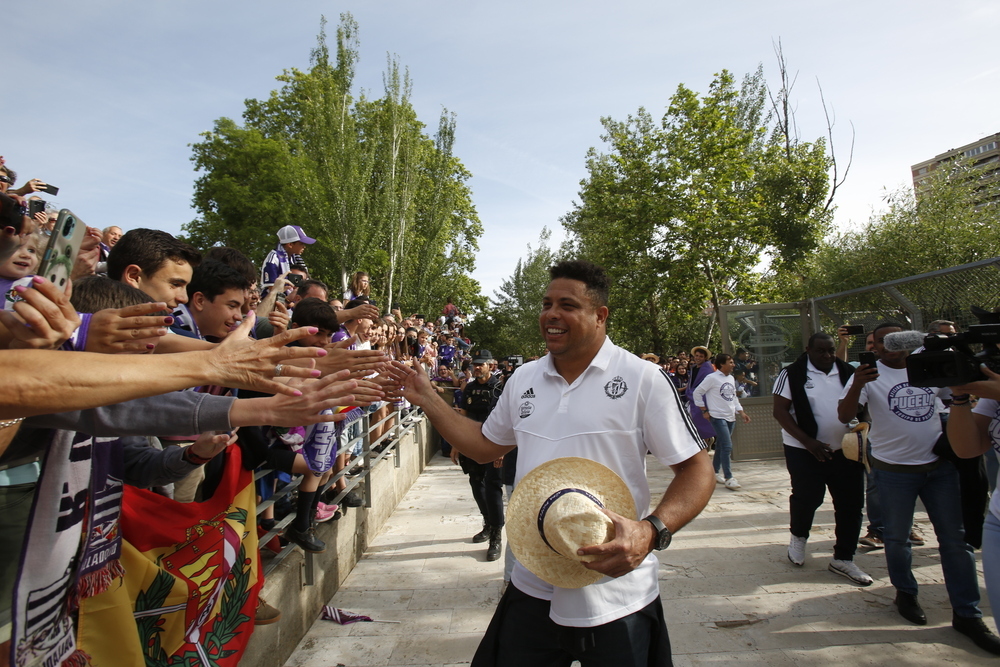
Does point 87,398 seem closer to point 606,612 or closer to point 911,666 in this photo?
point 606,612

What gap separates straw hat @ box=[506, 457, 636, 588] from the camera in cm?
188

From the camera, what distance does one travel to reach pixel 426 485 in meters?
9.66

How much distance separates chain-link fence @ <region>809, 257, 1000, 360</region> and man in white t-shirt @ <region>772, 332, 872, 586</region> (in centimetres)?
132

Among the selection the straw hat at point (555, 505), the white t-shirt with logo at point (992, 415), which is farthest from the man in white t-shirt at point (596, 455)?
the white t-shirt with logo at point (992, 415)

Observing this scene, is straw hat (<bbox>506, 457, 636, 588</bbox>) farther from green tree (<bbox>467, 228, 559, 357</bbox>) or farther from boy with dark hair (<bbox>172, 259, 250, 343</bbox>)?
green tree (<bbox>467, 228, 559, 357</bbox>)

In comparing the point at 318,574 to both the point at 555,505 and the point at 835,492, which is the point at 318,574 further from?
the point at 835,492

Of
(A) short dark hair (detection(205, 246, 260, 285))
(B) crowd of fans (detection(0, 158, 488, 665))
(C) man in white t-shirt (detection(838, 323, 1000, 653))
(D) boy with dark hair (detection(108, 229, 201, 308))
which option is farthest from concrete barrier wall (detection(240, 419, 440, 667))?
(C) man in white t-shirt (detection(838, 323, 1000, 653))

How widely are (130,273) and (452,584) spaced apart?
373 cm

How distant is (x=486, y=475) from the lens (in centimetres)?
600

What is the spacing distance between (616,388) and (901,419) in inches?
126

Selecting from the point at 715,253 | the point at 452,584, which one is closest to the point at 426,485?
the point at 452,584

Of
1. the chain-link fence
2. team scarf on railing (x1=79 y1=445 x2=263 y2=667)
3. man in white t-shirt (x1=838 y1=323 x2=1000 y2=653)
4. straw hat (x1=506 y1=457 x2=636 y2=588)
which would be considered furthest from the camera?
the chain-link fence

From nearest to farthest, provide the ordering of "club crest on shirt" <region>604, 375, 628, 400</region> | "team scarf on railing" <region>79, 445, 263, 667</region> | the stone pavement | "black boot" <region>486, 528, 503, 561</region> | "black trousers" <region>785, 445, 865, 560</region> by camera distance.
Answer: "team scarf on railing" <region>79, 445, 263, 667</region> < "club crest on shirt" <region>604, 375, 628, 400</region> < the stone pavement < "black trousers" <region>785, 445, 865, 560</region> < "black boot" <region>486, 528, 503, 561</region>

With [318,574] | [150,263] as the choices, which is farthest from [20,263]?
[318,574]
